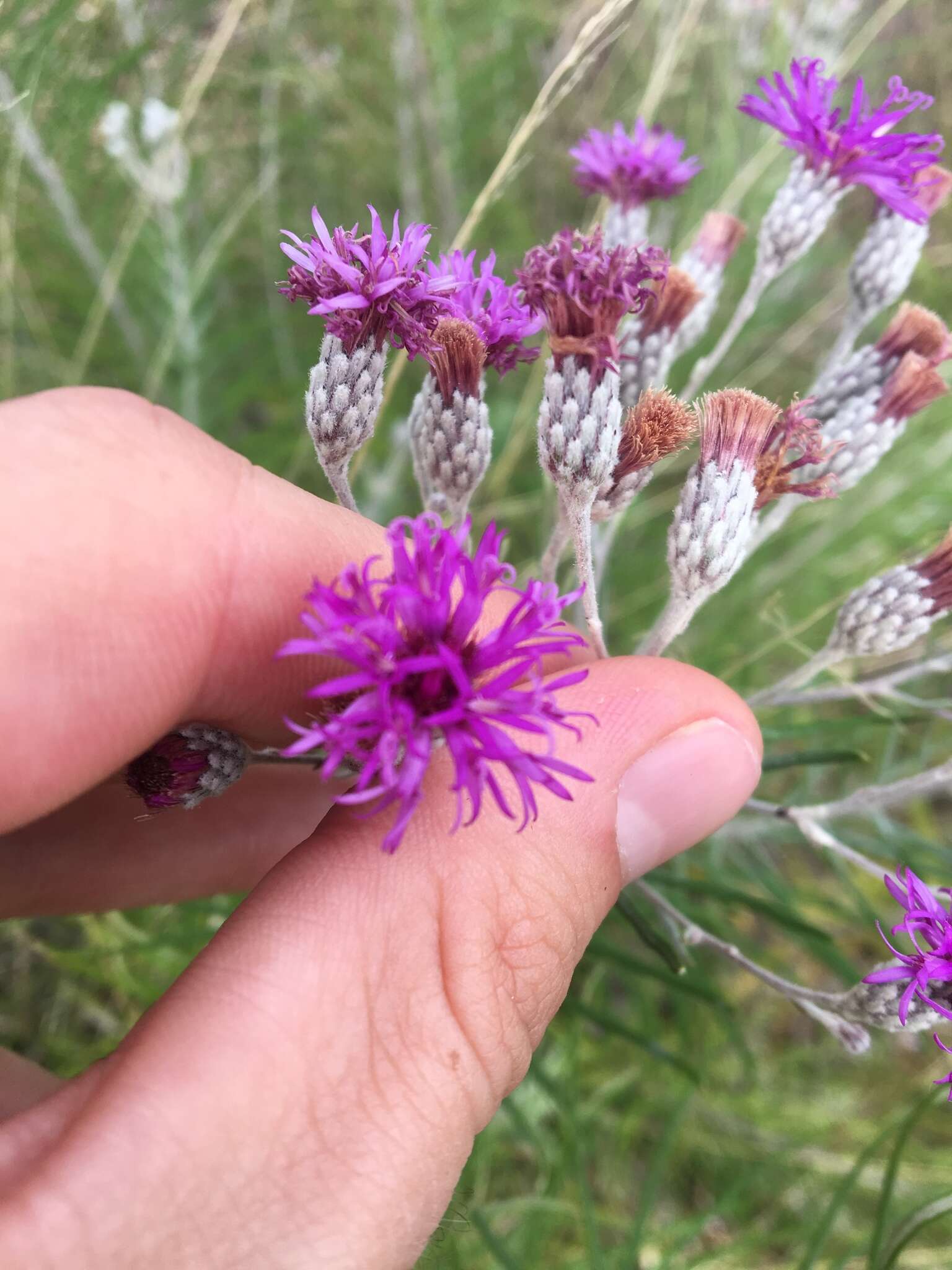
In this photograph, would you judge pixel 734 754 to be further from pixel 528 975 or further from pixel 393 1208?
pixel 393 1208

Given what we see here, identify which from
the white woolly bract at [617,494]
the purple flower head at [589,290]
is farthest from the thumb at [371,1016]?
the purple flower head at [589,290]

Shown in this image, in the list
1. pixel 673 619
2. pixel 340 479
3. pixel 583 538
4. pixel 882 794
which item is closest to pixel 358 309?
pixel 340 479

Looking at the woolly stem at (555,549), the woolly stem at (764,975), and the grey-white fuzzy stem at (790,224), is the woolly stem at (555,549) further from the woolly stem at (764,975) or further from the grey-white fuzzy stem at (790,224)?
the woolly stem at (764,975)

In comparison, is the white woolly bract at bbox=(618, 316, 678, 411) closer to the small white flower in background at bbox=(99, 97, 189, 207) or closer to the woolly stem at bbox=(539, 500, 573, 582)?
the woolly stem at bbox=(539, 500, 573, 582)

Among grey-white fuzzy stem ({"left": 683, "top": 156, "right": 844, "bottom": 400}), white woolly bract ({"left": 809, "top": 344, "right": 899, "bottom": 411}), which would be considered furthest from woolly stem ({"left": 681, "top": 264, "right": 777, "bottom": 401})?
white woolly bract ({"left": 809, "top": 344, "right": 899, "bottom": 411})

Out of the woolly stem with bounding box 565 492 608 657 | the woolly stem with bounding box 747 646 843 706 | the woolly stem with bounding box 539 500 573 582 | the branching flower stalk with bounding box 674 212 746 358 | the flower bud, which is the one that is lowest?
the flower bud

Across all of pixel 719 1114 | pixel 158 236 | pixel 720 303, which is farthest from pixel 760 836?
pixel 158 236

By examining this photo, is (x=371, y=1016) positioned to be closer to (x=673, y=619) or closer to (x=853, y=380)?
(x=673, y=619)
